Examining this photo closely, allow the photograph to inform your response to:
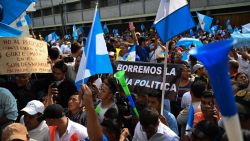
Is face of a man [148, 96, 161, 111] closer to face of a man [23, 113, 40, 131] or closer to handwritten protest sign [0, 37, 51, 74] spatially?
face of a man [23, 113, 40, 131]

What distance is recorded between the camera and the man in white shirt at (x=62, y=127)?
3283 mm

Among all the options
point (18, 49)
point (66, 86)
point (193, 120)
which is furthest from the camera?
point (66, 86)

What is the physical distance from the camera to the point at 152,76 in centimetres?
406

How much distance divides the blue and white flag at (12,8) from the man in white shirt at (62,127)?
174 cm

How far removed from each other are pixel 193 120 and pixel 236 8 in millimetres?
24370

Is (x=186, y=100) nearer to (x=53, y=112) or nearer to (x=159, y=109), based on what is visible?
(x=159, y=109)

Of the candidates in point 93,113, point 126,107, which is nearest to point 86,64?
point 126,107

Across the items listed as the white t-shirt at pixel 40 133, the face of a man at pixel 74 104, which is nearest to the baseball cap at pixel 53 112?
the white t-shirt at pixel 40 133

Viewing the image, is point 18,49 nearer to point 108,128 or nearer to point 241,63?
point 108,128

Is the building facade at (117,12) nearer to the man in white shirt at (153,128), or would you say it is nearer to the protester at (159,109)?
the protester at (159,109)

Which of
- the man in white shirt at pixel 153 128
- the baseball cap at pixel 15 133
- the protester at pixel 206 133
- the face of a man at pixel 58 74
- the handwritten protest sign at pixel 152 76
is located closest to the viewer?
the protester at pixel 206 133

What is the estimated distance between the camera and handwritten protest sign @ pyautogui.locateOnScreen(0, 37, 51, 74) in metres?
4.11

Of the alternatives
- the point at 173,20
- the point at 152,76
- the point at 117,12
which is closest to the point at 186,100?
the point at 152,76

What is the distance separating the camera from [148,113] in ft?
10.0
